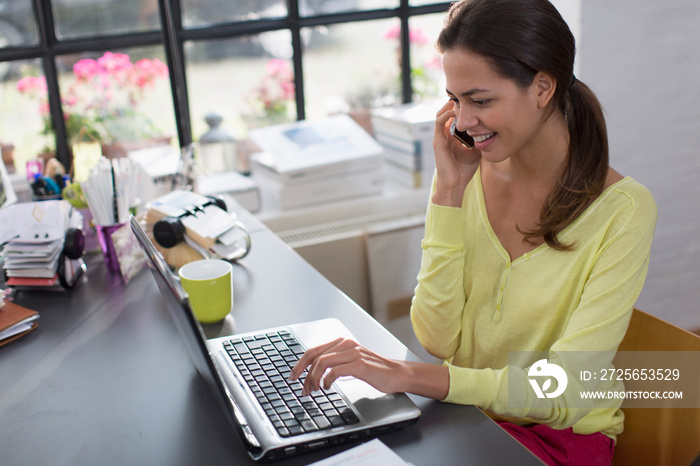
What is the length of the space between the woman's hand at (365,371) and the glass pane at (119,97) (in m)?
1.56

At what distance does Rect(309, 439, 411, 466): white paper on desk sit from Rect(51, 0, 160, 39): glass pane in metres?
1.79

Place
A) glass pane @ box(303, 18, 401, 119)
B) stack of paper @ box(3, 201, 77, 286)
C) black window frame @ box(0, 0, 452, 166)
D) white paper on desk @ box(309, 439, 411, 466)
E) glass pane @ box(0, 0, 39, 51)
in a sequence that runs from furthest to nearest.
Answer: glass pane @ box(303, 18, 401, 119) < glass pane @ box(0, 0, 39, 51) < black window frame @ box(0, 0, 452, 166) < stack of paper @ box(3, 201, 77, 286) < white paper on desk @ box(309, 439, 411, 466)

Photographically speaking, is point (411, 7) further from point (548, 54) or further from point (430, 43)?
point (548, 54)

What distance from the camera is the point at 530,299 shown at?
1224mm

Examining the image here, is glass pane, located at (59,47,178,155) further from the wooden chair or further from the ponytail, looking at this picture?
the wooden chair

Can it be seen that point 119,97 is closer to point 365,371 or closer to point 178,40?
point 178,40

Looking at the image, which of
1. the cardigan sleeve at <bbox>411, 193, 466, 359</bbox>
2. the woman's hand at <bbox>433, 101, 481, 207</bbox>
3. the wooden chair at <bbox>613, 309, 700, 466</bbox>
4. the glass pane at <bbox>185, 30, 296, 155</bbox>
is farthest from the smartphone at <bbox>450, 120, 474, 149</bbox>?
the glass pane at <bbox>185, 30, 296, 155</bbox>

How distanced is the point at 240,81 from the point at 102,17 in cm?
49

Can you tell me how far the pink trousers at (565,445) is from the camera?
113 cm

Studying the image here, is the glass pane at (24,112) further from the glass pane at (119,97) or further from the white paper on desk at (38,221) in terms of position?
the white paper on desk at (38,221)

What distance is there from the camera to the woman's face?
1.10 m

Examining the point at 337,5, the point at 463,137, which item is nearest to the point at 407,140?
the point at 337,5

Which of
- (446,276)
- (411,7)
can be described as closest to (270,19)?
(411,7)

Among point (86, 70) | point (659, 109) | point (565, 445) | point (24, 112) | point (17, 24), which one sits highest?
point (17, 24)
